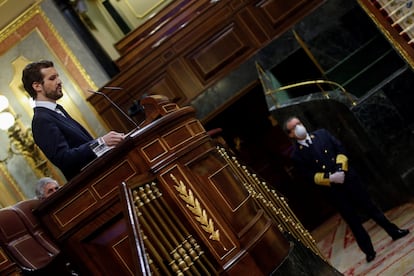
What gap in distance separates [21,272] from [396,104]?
3.77 metres

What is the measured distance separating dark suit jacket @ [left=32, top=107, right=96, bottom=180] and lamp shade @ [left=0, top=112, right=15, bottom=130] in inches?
158

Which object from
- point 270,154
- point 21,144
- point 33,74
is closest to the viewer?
point 33,74

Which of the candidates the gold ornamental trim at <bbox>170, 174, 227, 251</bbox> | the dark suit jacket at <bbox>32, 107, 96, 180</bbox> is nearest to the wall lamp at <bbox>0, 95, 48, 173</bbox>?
the dark suit jacket at <bbox>32, 107, 96, 180</bbox>

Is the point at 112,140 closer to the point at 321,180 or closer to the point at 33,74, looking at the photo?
the point at 33,74

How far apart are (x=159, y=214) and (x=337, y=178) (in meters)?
2.29

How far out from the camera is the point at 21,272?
2.83 meters

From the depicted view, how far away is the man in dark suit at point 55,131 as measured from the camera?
2947 mm

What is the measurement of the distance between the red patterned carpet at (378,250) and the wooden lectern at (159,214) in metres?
1.42

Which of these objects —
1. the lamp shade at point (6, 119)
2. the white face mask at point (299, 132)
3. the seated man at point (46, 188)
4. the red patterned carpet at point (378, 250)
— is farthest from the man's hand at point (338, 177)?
the lamp shade at point (6, 119)

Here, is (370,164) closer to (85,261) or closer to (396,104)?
(396,104)

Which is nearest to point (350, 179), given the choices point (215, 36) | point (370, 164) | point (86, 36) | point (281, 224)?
point (370, 164)

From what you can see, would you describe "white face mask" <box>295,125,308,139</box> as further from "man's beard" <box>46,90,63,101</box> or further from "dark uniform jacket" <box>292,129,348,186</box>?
"man's beard" <box>46,90,63,101</box>

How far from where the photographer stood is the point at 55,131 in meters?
3.02

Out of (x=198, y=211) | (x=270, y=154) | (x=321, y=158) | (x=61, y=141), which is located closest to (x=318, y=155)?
(x=321, y=158)
